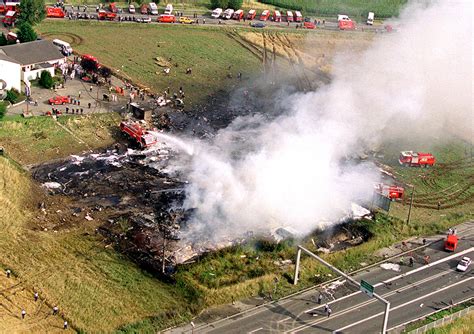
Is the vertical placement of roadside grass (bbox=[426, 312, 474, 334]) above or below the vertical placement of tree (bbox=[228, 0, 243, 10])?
below

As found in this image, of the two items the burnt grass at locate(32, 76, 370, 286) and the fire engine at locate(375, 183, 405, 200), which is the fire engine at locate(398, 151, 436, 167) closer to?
the fire engine at locate(375, 183, 405, 200)

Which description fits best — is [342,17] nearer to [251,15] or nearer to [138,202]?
→ [251,15]

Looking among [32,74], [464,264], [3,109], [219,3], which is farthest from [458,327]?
[219,3]

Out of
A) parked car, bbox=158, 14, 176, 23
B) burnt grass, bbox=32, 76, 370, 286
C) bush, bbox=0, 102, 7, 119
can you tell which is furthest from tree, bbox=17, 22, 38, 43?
parked car, bbox=158, 14, 176, 23

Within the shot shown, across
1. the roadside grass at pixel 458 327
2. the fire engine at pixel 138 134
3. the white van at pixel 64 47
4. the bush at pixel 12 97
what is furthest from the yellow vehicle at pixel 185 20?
the roadside grass at pixel 458 327

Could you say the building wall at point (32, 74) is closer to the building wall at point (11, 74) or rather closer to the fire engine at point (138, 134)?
the building wall at point (11, 74)

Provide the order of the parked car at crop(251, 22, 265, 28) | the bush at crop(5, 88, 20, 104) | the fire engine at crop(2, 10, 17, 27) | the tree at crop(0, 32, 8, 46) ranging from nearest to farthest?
the bush at crop(5, 88, 20, 104) < the tree at crop(0, 32, 8, 46) < the fire engine at crop(2, 10, 17, 27) < the parked car at crop(251, 22, 265, 28)

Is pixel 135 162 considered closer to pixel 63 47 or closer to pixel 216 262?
pixel 216 262
